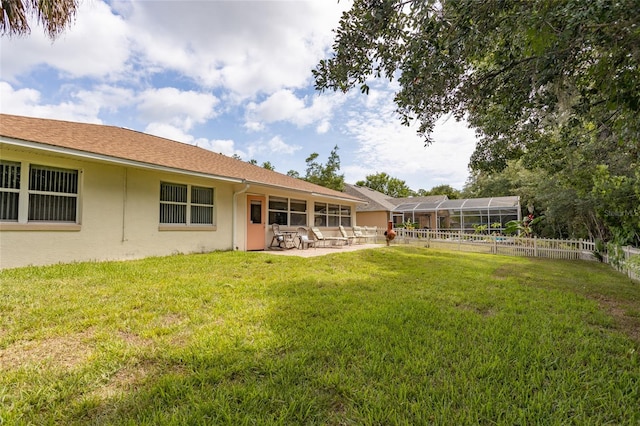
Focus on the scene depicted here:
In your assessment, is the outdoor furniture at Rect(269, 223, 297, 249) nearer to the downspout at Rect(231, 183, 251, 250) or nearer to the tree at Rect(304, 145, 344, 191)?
the downspout at Rect(231, 183, 251, 250)

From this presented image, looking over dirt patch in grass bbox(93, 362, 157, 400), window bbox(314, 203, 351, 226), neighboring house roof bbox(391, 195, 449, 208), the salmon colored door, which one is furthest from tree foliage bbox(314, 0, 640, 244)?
neighboring house roof bbox(391, 195, 449, 208)

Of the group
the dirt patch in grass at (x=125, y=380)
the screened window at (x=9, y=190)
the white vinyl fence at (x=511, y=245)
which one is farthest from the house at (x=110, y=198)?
the white vinyl fence at (x=511, y=245)

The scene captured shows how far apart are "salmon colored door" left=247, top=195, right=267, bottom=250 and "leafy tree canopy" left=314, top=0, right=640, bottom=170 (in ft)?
27.6

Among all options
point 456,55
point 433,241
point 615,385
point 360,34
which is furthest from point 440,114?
point 433,241

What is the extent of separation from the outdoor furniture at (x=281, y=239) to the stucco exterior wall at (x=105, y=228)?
3.10m

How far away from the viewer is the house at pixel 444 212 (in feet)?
73.5

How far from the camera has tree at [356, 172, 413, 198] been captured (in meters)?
48.6

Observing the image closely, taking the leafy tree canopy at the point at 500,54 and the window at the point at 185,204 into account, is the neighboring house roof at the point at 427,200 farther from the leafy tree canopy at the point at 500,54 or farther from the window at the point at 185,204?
the leafy tree canopy at the point at 500,54

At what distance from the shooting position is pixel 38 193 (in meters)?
6.69

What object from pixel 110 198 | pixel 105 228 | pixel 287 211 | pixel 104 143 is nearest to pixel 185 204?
pixel 110 198

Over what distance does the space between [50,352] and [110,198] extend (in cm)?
609

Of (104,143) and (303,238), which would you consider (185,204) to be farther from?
(303,238)

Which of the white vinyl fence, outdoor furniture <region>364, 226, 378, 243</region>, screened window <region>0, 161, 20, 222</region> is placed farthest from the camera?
outdoor furniture <region>364, 226, 378, 243</region>

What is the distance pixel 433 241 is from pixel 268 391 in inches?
600
